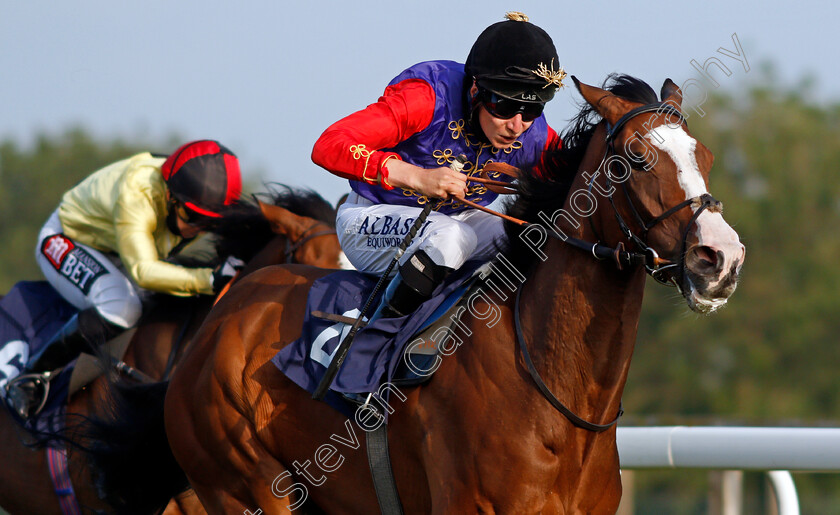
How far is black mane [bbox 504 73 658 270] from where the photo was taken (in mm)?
3342

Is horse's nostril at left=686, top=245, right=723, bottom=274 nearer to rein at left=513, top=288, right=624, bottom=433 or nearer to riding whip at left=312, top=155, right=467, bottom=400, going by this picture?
rein at left=513, top=288, right=624, bottom=433

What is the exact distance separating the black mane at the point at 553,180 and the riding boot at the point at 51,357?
279 centimetres

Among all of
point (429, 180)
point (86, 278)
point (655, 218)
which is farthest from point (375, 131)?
point (86, 278)

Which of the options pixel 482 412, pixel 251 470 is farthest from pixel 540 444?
pixel 251 470

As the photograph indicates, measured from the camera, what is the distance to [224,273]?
540cm

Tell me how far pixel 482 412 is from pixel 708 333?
2613 centimetres

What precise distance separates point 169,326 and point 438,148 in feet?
7.91

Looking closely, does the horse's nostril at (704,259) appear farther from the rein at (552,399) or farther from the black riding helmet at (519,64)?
the black riding helmet at (519,64)

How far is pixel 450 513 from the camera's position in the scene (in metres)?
3.10

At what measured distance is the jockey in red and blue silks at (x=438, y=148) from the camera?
3.42 metres

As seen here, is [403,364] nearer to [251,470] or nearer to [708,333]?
[251,470]

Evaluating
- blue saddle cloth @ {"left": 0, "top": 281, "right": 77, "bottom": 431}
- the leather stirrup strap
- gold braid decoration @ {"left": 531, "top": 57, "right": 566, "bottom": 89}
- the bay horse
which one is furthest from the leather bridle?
blue saddle cloth @ {"left": 0, "top": 281, "right": 77, "bottom": 431}

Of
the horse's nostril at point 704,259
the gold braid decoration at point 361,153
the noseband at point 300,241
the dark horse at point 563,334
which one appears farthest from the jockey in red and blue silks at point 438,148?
the noseband at point 300,241

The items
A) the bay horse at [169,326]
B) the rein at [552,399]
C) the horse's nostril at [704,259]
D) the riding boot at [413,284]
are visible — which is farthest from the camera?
the bay horse at [169,326]
